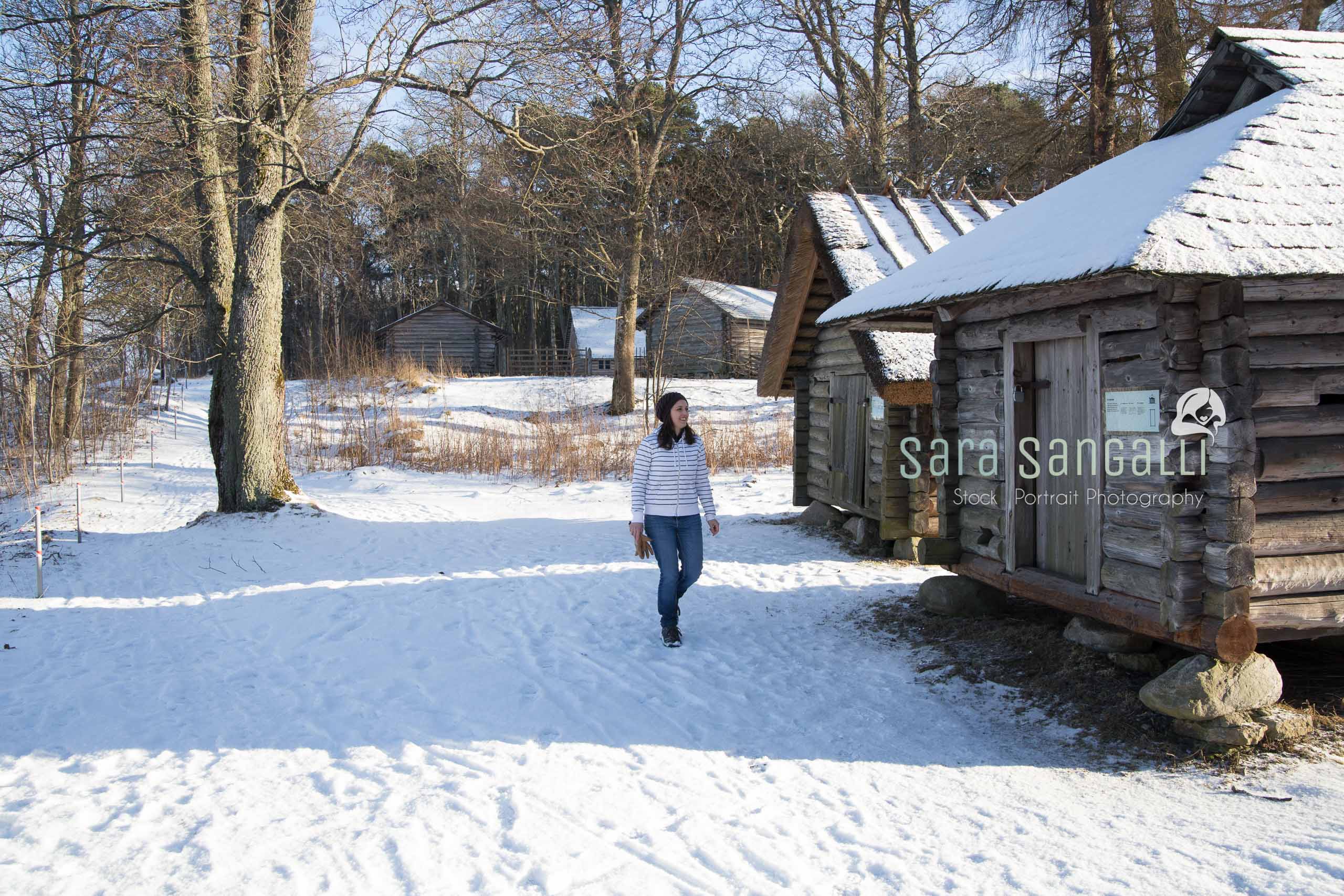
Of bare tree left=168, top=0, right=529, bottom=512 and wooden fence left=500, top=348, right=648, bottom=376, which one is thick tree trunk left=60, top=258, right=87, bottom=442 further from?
wooden fence left=500, top=348, right=648, bottom=376

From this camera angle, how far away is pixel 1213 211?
4.62m

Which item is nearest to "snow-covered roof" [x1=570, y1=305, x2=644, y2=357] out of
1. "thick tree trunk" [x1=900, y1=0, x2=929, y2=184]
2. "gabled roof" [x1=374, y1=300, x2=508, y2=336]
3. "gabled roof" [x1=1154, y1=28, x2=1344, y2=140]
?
"gabled roof" [x1=374, y1=300, x2=508, y2=336]

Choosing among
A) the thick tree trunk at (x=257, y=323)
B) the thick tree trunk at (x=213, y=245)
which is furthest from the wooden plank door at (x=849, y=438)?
the thick tree trunk at (x=213, y=245)

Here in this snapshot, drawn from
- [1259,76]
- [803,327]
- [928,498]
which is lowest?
[928,498]

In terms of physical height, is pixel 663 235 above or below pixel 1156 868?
above

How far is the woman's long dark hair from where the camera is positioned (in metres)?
6.65

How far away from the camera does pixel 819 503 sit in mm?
12180

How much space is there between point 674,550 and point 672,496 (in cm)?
42

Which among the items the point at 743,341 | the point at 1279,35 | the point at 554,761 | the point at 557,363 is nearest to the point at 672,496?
the point at 554,761

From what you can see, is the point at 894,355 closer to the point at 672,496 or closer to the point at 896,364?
the point at 896,364

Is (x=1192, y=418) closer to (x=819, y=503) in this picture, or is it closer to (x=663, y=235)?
(x=819, y=503)

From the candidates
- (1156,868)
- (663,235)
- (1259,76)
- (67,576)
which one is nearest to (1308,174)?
(1259,76)

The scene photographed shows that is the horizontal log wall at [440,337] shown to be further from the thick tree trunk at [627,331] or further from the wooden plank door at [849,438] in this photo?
the wooden plank door at [849,438]

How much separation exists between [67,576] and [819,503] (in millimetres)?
9002
